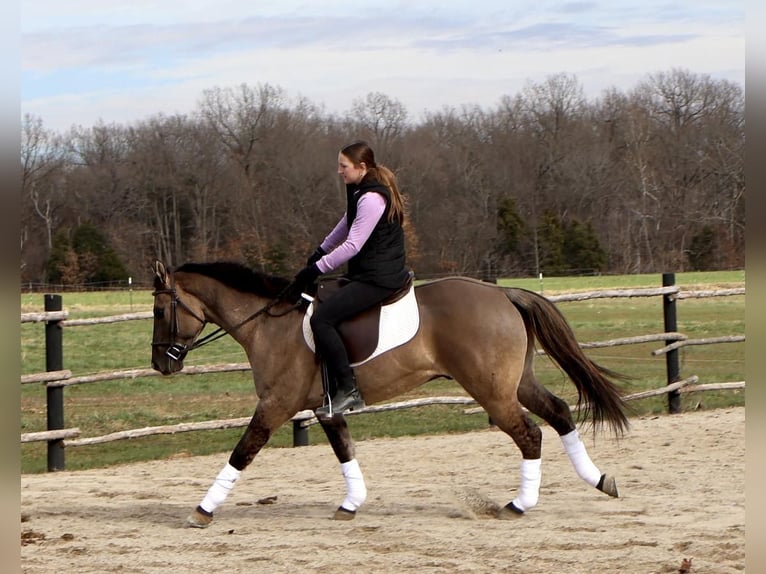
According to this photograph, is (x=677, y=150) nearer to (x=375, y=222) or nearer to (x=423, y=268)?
(x=423, y=268)

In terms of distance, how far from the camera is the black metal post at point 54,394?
870cm

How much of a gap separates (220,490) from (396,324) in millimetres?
1439

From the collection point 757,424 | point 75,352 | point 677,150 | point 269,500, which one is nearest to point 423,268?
point 677,150

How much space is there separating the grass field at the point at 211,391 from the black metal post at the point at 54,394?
0.28 m

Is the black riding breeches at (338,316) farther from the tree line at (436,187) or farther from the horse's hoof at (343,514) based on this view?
the tree line at (436,187)

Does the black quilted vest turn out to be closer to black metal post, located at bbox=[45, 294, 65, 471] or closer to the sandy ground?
the sandy ground

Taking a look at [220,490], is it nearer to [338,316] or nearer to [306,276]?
[338,316]

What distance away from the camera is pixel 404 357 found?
5.86 m

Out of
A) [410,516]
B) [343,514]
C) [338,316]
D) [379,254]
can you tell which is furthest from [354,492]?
[379,254]

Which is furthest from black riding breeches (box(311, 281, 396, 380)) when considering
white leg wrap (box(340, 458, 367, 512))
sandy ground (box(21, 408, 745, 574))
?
sandy ground (box(21, 408, 745, 574))

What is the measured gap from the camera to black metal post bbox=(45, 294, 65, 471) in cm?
870

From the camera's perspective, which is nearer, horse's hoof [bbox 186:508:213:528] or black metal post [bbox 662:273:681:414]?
horse's hoof [bbox 186:508:213:528]

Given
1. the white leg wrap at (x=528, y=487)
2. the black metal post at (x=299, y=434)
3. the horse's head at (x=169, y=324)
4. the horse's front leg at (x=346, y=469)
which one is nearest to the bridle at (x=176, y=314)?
the horse's head at (x=169, y=324)

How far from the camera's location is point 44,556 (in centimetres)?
518
